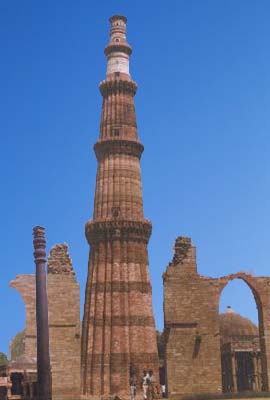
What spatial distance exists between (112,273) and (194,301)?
15.4ft

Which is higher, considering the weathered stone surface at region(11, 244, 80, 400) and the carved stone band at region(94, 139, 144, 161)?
the carved stone band at region(94, 139, 144, 161)

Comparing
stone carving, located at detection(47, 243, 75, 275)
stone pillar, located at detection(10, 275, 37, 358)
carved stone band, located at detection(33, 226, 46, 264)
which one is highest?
stone carving, located at detection(47, 243, 75, 275)

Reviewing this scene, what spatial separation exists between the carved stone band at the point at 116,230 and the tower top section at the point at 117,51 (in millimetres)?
8456

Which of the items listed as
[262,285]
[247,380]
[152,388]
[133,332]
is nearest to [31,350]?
[133,332]

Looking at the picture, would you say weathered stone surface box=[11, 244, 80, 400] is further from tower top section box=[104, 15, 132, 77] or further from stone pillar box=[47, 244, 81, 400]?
tower top section box=[104, 15, 132, 77]

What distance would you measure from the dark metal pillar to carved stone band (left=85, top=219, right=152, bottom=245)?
61.8 feet

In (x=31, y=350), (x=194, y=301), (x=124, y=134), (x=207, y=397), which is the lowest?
(x=207, y=397)

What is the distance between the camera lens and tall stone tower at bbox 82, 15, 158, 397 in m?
32.3

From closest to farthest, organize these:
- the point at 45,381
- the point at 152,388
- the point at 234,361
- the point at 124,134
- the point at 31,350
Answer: the point at 45,381 < the point at 152,388 < the point at 31,350 < the point at 124,134 < the point at 234,361

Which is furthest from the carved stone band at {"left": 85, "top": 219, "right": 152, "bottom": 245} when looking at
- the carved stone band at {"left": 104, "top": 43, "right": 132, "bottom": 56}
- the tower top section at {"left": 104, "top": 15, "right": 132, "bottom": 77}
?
the carved stone band at {"left": 104, "top": 43, "right": 132, "bottom": 56}

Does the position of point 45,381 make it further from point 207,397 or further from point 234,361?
point 234,361

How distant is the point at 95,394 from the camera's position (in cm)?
3197

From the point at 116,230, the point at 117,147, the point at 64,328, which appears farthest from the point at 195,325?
the point at 117,147

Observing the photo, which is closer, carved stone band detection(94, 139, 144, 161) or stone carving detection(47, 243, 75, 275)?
stone carving detection(47, 243, 75, 275)
